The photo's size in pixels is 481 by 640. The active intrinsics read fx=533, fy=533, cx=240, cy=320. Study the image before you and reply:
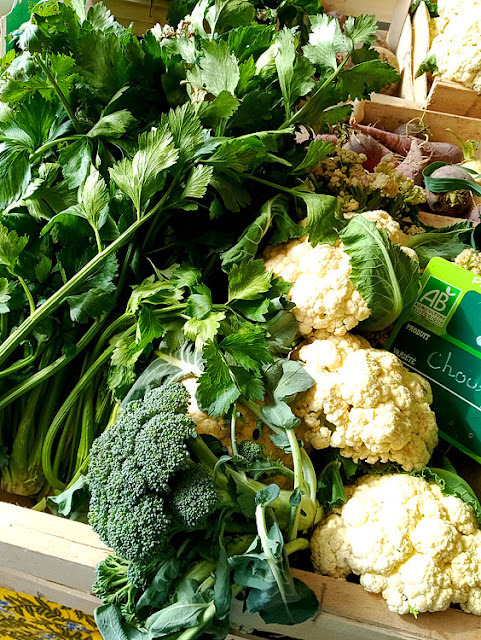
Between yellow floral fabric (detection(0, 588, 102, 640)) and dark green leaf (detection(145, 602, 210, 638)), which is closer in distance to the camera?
dark green leaf (detection(145, 602, 210, 638))

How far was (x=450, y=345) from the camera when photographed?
972 mm

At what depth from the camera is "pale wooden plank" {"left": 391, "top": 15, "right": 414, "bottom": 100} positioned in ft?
5.94

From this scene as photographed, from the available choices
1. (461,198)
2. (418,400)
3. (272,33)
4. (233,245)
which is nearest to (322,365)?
(418,400)

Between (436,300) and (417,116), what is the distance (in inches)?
37.5

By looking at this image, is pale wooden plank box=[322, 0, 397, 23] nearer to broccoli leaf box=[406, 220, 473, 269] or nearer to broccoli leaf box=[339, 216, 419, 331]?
broccoli leaf box=[406, 220, 473, 269]

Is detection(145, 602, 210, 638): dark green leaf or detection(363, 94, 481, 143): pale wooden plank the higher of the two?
detection(363, 94, 481, 143): pale wooden plank

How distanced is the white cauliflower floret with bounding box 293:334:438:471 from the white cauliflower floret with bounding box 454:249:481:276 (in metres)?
0.28

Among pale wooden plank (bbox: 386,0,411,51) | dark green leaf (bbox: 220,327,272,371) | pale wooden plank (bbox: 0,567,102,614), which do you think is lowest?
pale wooden plank (bbox: 0,567,102,614)

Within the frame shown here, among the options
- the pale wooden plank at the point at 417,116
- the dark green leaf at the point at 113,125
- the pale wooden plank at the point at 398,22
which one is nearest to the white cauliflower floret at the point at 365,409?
the dark green leaf at the point at 113,125

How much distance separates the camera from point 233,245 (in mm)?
1032

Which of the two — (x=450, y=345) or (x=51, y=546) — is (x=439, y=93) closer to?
(x=450, y=345)

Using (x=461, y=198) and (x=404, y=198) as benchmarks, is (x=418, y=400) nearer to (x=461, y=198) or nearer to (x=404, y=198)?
(x=404, y=198)

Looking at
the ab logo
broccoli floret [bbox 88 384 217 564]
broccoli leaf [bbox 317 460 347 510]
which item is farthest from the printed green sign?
broccoli floret [bbox 88 384 217 564]

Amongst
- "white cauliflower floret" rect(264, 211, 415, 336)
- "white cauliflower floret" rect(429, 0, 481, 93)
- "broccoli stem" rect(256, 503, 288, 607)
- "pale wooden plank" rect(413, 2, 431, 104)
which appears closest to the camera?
"broccoli stem" rect(256, 503, 288, 607)
